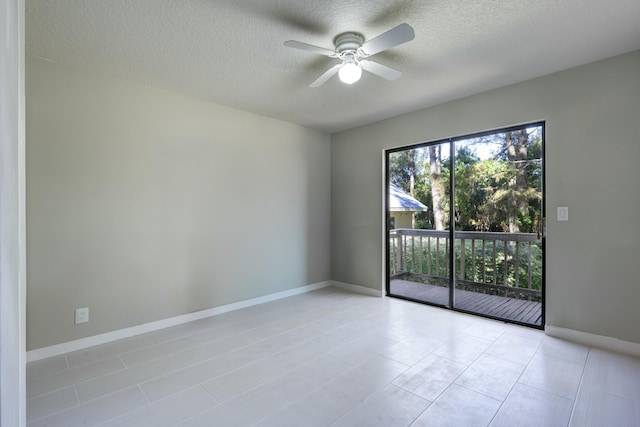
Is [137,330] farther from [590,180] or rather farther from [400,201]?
[590,180]

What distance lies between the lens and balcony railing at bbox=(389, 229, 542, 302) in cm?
372

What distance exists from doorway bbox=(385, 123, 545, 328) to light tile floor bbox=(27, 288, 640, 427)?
893 millimetres

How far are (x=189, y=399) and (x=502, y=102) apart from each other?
12.6 feet

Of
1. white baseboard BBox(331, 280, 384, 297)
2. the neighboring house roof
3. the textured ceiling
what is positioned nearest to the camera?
the textured ceiling

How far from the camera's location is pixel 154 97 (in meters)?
3.06

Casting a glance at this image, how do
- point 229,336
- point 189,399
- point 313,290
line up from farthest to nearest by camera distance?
point 313,290 < point 229,336 < point 189,399

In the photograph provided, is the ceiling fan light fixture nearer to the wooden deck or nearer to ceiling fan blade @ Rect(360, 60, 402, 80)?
ceiling fan blade @ Rect(360, 60, 402, 80)

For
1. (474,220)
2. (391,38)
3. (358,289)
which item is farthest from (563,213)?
(358,289)

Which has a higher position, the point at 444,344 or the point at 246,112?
the point at 246,112

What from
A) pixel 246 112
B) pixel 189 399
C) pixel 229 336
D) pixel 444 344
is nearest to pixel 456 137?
pixel 444 344

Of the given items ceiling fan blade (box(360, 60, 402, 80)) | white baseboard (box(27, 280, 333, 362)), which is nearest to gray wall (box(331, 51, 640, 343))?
ceiling fan blade (box(360, 60, 402, 80))

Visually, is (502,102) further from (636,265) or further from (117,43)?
(117,43)

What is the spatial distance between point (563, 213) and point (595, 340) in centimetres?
114

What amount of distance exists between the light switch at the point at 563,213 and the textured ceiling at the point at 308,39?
129 cm
